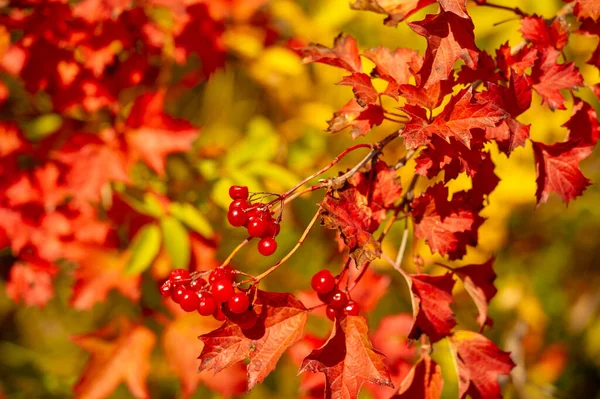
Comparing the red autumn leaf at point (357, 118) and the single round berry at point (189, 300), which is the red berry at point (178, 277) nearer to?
the single round berry at point (189, 300)

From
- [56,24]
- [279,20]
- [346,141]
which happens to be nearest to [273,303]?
[56,24]

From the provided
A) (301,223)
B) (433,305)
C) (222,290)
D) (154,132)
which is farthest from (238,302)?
(301,223)

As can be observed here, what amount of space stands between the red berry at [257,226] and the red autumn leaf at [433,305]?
0.28 m

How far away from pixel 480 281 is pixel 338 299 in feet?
1.01

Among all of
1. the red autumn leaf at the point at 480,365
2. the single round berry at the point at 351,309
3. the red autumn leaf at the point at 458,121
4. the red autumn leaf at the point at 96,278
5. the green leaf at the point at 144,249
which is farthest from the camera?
the red autumn leaf at the point at 96,278

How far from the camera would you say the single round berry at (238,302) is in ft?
2.56

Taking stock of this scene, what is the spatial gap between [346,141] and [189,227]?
71cm

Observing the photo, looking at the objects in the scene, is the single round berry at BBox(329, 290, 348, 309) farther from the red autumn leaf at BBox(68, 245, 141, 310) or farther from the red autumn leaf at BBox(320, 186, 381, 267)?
the red autumn leaf at BBox(68, 245, 141, 310)

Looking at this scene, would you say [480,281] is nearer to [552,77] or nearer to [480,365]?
[480,365]

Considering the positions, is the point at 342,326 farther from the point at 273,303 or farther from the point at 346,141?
the point at 346,141

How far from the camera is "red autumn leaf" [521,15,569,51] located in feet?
3.07

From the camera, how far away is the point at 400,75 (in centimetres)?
92

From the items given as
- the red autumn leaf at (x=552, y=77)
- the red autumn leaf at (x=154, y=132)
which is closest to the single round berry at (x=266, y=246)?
the red autumn leaf at (x=552, y=77)

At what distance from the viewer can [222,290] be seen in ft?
2.58
